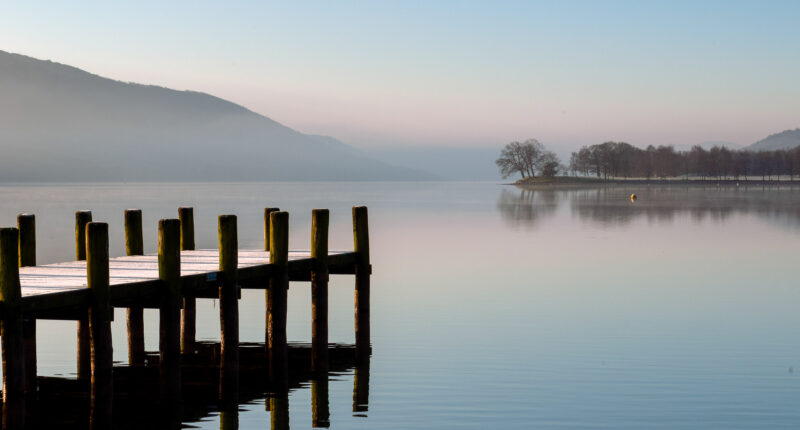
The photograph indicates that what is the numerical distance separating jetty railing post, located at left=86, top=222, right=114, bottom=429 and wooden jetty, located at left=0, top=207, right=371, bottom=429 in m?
0.01

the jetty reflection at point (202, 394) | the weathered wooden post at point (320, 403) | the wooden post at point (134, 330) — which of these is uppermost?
the wooden post at point (134, 330)

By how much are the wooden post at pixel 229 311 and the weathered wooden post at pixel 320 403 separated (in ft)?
4.83

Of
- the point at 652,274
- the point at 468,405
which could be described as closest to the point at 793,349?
the point at 468,405

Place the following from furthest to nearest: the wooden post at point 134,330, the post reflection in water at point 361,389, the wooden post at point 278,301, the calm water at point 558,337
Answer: the wooden post at point 134,330, the wooden post at point 278,301, the post reflection in water at point 361,389, the calm water at point 558,337

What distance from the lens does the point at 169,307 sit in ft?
52.6

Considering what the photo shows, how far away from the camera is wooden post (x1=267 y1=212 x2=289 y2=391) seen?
1892 centimetres

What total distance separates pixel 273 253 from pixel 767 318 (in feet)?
53.8

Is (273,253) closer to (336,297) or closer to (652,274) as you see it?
(336,297)

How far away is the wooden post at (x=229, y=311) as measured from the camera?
1755 cm

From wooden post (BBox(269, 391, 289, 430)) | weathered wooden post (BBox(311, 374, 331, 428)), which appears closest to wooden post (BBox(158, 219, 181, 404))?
wooden post (BBox(269, 391, 289, 430))

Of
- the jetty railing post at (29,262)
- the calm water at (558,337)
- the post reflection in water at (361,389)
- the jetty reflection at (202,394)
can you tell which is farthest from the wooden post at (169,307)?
the jetty railing post at (29,262)

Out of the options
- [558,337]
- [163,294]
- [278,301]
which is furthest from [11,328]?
[558,337]

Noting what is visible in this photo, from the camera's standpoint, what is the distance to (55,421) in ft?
53.1

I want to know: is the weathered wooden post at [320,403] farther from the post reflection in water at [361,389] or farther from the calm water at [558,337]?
the post reflection in water at [361,389]
